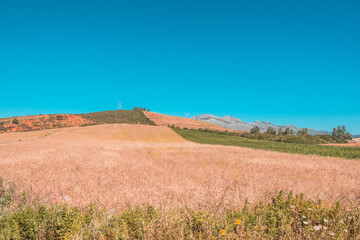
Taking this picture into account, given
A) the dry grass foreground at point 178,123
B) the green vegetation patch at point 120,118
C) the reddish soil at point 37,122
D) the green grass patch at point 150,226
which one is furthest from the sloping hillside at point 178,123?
the green grass patch at point 150,226

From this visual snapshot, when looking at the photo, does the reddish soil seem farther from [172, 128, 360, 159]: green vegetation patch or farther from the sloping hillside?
[172, 128, 360, 159]: green vegetation patch

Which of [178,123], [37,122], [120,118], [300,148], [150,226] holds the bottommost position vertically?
[150,226]

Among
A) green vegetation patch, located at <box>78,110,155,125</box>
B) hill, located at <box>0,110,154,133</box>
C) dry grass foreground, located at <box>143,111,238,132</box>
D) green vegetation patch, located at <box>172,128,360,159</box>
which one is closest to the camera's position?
green vegetation patch, located at <box>172,128,360,159</box>

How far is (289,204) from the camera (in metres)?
4.97

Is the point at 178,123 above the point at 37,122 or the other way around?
above

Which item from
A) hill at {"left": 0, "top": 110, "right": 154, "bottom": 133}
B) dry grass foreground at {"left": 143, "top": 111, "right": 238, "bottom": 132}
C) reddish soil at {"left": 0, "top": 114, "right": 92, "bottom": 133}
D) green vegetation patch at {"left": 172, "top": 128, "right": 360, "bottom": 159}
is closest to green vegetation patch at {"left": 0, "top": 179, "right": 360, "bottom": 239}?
green vegetation patch at {"left": 172, "top": 128, "right": 360, "bottom": 159}

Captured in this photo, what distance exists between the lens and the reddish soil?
64.2 m

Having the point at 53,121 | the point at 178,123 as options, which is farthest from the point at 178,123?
the point at 53,121

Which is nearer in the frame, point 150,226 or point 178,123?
point 150,226

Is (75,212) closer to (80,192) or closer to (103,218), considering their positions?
(103,218)

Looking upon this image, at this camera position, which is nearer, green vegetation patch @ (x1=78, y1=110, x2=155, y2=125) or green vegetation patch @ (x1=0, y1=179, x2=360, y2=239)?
green vegetation patch @ (x1=0, y1=179, x2=360, y2=239)

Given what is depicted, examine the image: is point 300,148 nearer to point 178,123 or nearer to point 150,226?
point 150,226

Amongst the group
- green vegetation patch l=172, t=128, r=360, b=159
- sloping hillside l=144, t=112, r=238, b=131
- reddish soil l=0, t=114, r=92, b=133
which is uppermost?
sloping hillside l=144, t=112, r=238, b=131

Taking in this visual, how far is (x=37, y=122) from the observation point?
7100cm
